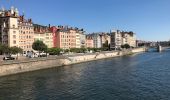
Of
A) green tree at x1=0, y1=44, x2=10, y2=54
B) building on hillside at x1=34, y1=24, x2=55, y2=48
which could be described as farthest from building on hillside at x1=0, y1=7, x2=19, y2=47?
building on hillside at x1=34, y1=24, x2=55, y2=48

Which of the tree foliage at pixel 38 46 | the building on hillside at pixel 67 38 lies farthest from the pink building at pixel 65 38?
the tree foliage at pixel 38 46

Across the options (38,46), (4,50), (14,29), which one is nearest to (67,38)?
(38,46)

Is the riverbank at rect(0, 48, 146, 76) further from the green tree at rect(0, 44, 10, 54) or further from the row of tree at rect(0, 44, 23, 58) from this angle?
the green tree at rect(0, 44, 10, 54)

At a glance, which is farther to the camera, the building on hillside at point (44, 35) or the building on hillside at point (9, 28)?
the building on hillside at point (44, 35)

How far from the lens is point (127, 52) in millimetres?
176500

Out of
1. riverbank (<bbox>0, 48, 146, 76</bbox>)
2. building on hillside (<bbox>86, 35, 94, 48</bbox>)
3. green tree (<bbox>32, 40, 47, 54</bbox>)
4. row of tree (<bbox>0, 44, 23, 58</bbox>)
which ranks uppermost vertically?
building on hillside (<bbox>86, 35, 94, 48</bbox>)

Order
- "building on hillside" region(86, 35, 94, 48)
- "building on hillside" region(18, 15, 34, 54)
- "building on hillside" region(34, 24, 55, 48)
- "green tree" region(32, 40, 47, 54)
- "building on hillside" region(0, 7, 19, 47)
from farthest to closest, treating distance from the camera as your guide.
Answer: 1. "building on hillside" region(86, 35, 94, 48)
2. "building on hillside" region(34, 24, 55, 48)
3. "green tree" region(32, 40, 47, 54)
4. "building on hillside" region(18, 15, 34, 54)
5. "building on hillside" region(0, 7, 19, 47)

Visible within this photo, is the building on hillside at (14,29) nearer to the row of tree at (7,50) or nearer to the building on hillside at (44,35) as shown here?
the row of tree at (7,50)

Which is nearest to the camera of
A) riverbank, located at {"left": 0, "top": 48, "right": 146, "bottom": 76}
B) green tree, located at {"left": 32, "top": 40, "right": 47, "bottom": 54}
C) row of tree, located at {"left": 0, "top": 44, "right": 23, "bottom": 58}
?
riverbank, located at {"left": 0, "top": 48, "right": 146, "bottom": 76}

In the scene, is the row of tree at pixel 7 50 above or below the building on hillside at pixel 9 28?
below

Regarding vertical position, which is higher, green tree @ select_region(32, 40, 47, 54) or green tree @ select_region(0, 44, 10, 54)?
green tree @ select_region(32, 40, 47, 54)

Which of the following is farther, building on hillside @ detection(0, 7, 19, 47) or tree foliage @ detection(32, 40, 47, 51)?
tree foliage @ detection(32, 40, 47, 51)

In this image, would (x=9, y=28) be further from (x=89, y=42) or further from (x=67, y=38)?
(x=89, y=42)

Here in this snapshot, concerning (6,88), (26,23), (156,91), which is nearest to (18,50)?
(26,23)
